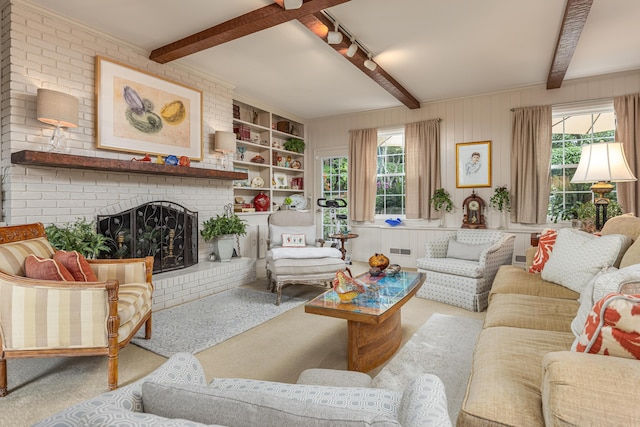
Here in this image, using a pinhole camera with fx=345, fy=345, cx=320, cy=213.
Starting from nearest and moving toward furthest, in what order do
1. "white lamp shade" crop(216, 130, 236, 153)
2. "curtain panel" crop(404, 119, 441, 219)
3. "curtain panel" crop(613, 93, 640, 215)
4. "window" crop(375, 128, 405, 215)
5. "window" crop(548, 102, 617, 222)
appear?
"curtain panel" crop(613, 93, 640, 215) < "white lamp shade" crop(216, 130, 236, 153) < "window" crop(548, 102, 617, 222) < "curtain panel" crop(404, 119, 441, 219) < "window" crop(375, 128, 405, 215)

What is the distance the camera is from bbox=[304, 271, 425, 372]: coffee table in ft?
6.77

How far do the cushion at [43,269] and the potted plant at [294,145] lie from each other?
4.51 m

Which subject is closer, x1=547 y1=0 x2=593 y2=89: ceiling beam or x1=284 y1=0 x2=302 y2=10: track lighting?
x1=284 y1=0 x2=302 y2=10: track lighting

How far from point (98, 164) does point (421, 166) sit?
425cm

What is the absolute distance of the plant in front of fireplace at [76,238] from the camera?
271 centimetres

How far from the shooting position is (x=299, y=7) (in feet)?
8.36

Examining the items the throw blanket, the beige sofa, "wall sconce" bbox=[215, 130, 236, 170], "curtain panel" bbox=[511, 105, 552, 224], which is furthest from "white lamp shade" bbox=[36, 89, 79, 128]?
"curtain panel" bbox=[511, 105, 552, 224]

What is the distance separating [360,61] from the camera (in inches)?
143

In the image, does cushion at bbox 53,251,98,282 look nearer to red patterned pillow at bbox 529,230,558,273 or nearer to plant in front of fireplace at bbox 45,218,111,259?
plant in front of fireplace at bbox 45,218,111,259

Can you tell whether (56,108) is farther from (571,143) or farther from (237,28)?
(571,143)

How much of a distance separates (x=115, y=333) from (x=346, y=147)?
487 centimetres

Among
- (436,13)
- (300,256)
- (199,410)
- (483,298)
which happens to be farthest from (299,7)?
(483,298)

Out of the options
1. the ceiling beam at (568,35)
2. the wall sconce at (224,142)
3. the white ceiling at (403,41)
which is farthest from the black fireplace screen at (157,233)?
the ceiling beam at (568,35)

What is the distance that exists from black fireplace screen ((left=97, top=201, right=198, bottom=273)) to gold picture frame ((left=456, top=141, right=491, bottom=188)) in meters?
3.79
